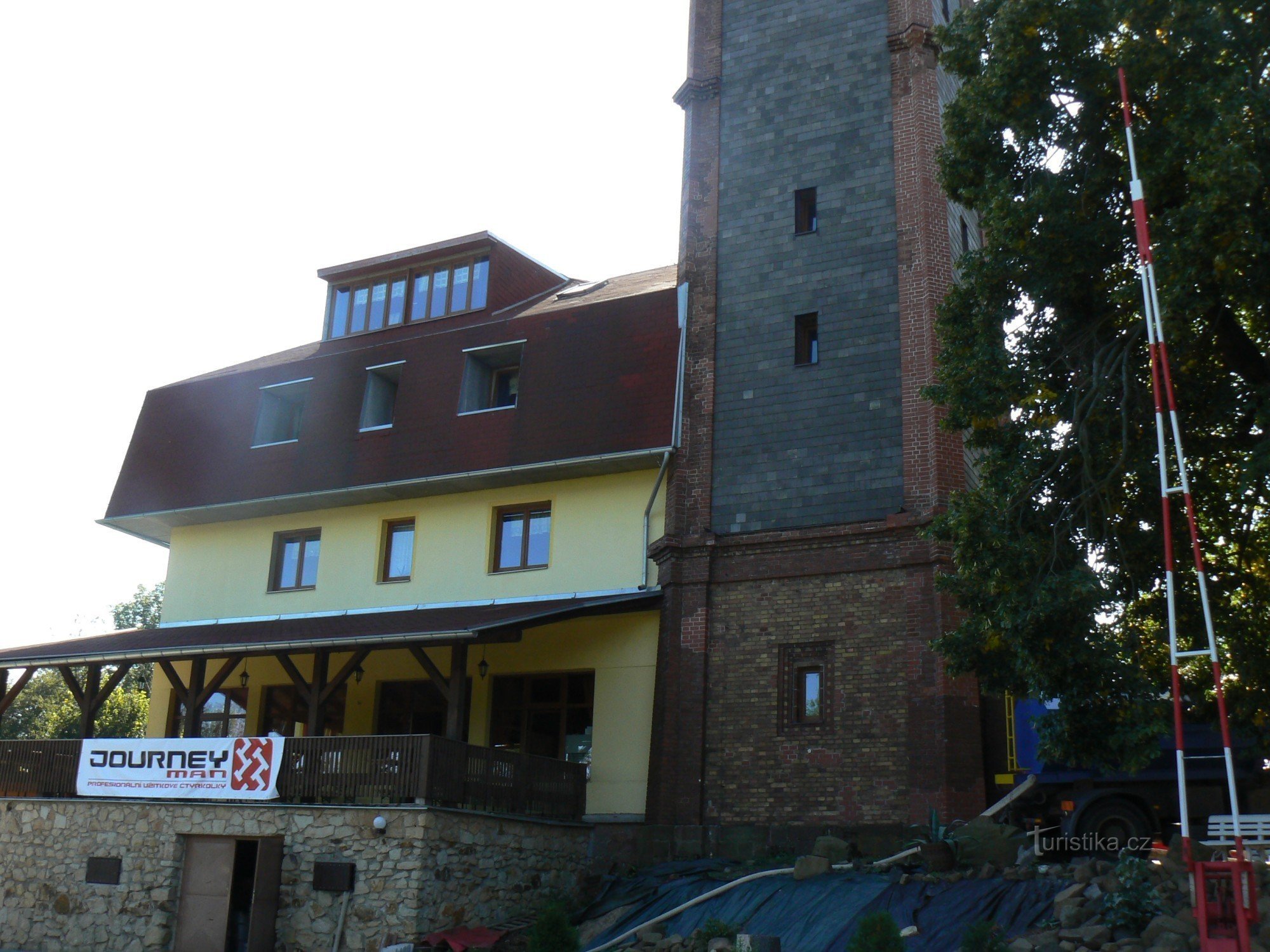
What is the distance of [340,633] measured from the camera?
21797mm

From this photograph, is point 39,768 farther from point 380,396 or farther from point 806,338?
point 806,338

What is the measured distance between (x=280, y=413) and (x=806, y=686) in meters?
13.9

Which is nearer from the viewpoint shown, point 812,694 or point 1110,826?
point 1110,826

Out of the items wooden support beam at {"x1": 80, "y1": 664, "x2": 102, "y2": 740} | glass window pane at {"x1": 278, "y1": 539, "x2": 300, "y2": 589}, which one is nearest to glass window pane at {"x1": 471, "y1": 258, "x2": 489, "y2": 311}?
glass window pane at {"x1": 278, "y1": 539, "x2": 300, "y2": 589}

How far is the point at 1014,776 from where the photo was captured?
19062 millimetres

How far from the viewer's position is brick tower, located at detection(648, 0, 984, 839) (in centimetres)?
2038

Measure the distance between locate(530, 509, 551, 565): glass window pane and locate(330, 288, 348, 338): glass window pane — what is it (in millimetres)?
8212

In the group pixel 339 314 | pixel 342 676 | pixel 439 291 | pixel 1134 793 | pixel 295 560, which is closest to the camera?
pixel 1134 793

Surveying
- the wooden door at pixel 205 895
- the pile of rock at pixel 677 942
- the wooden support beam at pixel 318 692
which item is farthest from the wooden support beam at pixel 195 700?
the pile of rock at pixel 677 942

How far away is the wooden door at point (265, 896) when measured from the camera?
19266 mm

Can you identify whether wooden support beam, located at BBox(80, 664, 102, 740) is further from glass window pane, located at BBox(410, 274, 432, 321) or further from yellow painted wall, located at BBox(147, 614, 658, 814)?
glass window pane, located at BBox(410, 274, 432, 321)

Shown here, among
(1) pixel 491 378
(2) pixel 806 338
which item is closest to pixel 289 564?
(1) pixel 491 378

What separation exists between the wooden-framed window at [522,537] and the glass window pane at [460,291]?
5.83m

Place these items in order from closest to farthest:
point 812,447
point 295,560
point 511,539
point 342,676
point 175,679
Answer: point 342,676
point 812,447
point 175,679
point 511,539
point 295,560
